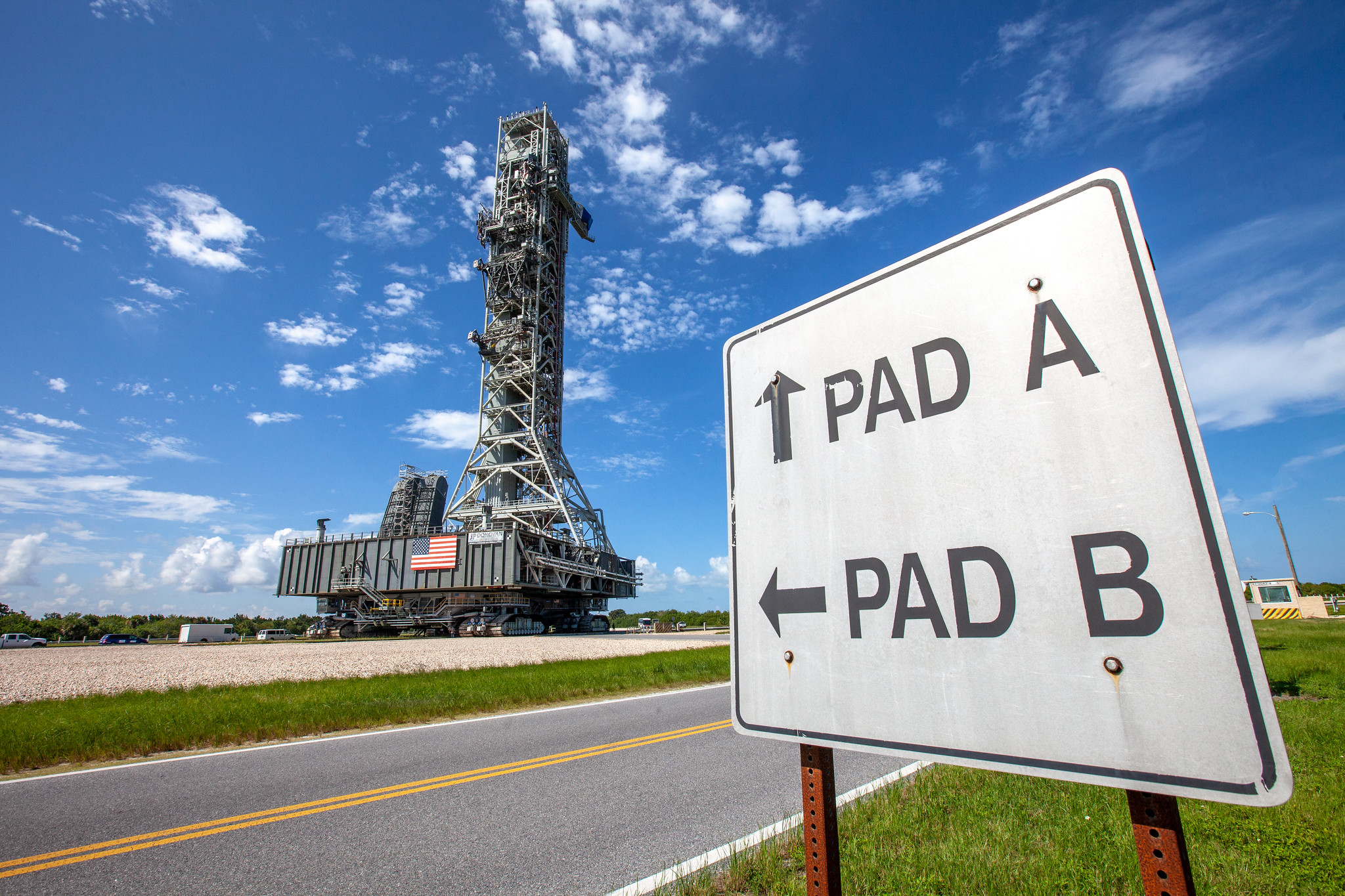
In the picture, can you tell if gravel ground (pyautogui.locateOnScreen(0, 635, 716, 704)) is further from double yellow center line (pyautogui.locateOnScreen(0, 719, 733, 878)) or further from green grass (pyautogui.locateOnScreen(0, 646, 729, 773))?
double yellow center line (pyautogui.locateOnScreen(0, 719, 733, 878))

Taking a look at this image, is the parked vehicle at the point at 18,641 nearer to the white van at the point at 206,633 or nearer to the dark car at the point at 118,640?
the dark car at the point at 118,640

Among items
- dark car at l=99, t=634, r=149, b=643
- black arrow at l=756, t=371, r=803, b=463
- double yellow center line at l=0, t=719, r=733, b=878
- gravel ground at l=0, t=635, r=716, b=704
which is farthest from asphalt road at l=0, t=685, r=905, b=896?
dark car at l=99, t=634, r=149, b=643

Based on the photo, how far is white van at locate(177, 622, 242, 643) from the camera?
46.9 metres

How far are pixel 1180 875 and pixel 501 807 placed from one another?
16.2 feet

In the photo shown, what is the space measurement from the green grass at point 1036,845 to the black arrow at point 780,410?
9.19ft

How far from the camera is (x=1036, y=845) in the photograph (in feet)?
12.0

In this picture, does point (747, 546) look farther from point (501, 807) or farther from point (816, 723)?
point (501, 807)

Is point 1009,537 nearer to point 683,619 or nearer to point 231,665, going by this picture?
point 231,665

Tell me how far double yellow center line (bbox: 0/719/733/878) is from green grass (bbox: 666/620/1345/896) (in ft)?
10.3

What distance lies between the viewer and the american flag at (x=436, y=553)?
4112cm

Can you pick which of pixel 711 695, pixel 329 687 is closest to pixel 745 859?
pixel 711 695

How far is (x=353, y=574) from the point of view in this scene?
43.8 meters

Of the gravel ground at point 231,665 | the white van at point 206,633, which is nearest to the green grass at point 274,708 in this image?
the gravel ground at point 231,665

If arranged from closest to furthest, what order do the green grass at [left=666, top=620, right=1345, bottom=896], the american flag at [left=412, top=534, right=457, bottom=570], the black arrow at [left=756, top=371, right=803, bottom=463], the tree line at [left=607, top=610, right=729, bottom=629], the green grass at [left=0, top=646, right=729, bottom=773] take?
1. the black arrow at [left=756, top=371, right=803, bottom=463]
2. the green grass at [left=666, top=620, right=1345, bottom=896]
3. the green grass at [left=0, top=646, right=729, bottom=773]
4. the american flag at [left=412, top=534, right=457, bottom=570]
5. the tree line at [left=607, top=610, right=729, bottom=629]
